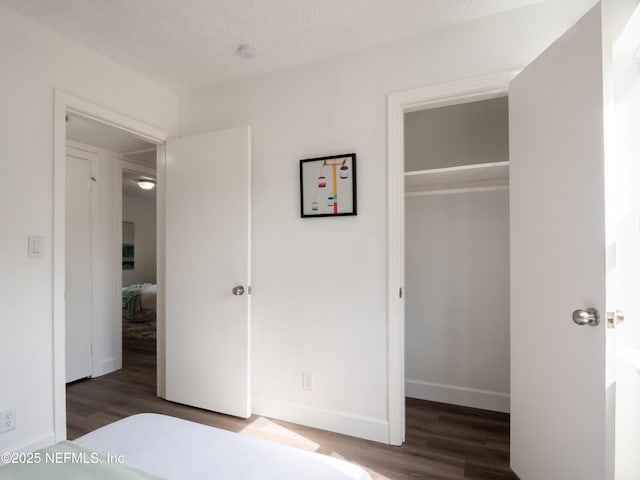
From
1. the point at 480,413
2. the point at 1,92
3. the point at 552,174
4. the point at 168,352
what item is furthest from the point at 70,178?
the point at 480,413

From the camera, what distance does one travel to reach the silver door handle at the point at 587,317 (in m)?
1.22

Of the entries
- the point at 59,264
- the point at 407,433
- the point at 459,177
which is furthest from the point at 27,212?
the point at 459,177

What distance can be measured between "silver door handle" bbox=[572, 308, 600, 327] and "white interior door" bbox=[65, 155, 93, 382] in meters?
3.80

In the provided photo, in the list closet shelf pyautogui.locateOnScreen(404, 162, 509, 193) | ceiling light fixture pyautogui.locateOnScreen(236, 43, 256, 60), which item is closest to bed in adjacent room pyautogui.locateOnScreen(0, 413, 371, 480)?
A: closet shelf pyautogui.locateOnScreen(404, 162, 509, 193)

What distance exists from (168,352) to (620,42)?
131 inches

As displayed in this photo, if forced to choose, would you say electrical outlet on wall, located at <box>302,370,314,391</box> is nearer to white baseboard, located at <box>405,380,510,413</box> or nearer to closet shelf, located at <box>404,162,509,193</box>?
white baseboard, located at <box>405,380,510,413</box>

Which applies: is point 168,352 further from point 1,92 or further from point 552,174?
point 552,174

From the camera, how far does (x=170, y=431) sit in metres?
1.20

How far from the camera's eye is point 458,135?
2.73 m

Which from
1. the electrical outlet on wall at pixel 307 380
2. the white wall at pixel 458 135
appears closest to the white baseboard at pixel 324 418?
the electrical outlet on wall at pixel 307 380

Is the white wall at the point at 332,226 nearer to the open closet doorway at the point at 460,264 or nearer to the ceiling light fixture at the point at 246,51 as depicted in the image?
the ceiling light fixture at the point at 246,51

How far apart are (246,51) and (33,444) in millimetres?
2648

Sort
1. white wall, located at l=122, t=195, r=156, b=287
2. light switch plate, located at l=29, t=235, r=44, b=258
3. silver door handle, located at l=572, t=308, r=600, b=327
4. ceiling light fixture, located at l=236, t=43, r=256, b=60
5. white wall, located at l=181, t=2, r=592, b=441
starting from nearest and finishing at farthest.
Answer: silver door handle, located at l=572, t=308, r=600, b=327 → light switch plate, located at l=29, t=235, r=44, b=258 → white wall, located at l=181, t=2, r=592, b=441 → ceiling light fixture, located at l=236, t=43, r=256, b=60 → white wall, located at l=122, t=195, r=156, b=287

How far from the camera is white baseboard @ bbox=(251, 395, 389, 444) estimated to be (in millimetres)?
2092
